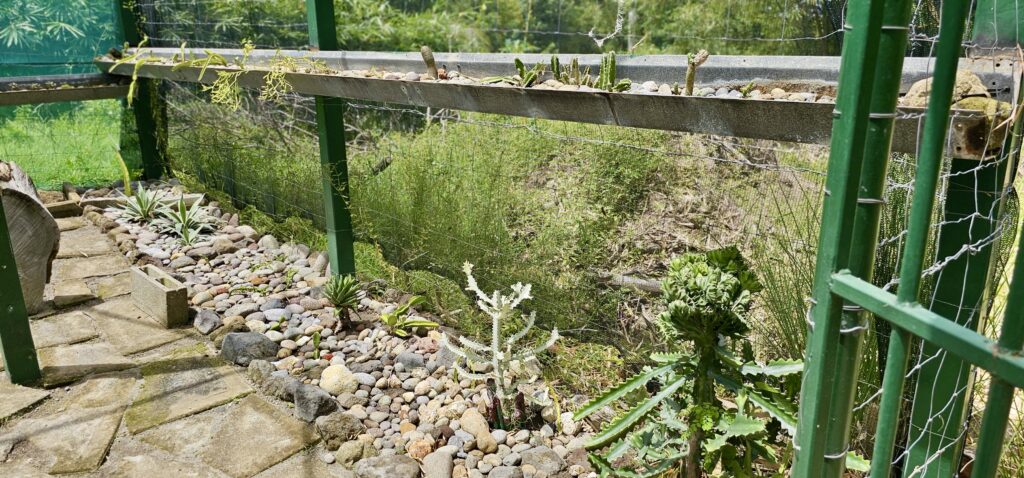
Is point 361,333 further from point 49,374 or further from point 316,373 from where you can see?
point 49,374

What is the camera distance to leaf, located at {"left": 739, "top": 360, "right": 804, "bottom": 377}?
5.88 feet

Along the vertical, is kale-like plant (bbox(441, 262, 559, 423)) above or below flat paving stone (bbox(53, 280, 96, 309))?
above

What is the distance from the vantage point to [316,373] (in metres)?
3.09

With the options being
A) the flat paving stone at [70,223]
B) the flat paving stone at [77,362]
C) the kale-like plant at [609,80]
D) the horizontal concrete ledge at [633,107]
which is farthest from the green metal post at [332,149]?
the flat paving stone at [70,223]

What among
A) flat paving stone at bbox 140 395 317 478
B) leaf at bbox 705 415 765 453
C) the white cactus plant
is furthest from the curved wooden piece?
leaf at bbox 705 415 765 453

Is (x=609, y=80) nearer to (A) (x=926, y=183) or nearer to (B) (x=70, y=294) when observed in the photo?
(A) (x=926, y=183)

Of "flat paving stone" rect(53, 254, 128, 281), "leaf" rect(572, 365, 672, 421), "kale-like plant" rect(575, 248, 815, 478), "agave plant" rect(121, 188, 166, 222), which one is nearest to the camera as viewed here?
"kale-like plant" rect(575, 248, 815, 478)

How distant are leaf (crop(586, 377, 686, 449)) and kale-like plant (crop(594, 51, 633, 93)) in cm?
Answer: 98

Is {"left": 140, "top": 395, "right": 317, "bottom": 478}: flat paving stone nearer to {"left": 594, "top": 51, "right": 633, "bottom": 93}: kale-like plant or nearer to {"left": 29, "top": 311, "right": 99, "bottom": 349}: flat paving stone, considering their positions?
{"left": 29, "top": 311, "right": 99, "bottom": 349}: flat paving stone

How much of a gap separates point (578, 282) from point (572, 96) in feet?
3.68

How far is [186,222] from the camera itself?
4.86 m

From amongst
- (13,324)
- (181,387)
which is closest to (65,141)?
(13,324)

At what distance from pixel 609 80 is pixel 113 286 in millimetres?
3146

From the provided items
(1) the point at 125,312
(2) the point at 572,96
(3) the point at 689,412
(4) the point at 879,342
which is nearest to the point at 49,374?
(1) the point at 125,312
